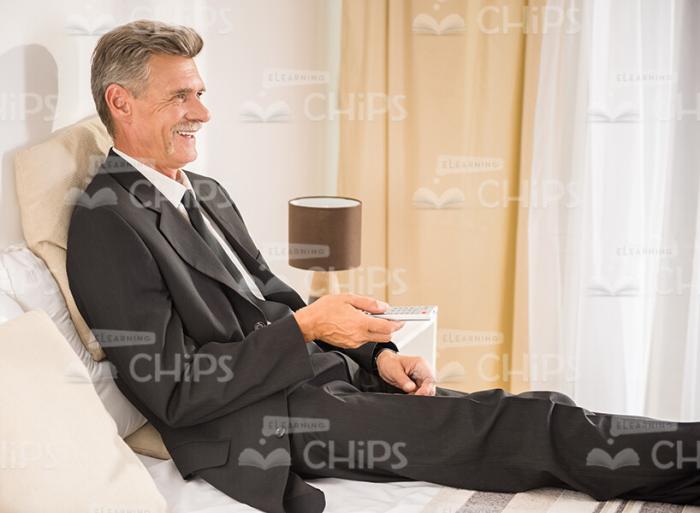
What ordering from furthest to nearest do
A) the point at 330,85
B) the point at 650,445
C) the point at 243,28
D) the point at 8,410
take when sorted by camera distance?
the point at 330,85 → the point at 243,28 → the point at 650,445 → the point at 8,410

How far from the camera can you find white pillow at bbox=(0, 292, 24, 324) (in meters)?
1.74

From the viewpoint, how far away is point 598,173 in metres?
3.27

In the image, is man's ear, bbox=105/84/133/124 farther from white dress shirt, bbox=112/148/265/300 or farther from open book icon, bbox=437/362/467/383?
open book icon, bbox=437/362/467/383

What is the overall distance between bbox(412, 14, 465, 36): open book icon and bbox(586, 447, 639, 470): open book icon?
2037 mm

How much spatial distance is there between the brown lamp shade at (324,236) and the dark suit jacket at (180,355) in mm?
1024

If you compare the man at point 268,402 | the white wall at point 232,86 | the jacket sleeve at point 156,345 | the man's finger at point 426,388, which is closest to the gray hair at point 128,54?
the man at point 268,402

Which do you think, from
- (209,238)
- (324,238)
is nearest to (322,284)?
(324,238)

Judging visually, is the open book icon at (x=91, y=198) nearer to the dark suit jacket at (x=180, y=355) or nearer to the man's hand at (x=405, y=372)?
the dark suit jacket at (x=180, y=355)

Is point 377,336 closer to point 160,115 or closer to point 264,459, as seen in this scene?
point 264,459

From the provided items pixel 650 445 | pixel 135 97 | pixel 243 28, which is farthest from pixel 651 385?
pixel 135 97

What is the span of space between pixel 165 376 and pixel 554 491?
836 mm

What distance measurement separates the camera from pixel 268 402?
1.94 m

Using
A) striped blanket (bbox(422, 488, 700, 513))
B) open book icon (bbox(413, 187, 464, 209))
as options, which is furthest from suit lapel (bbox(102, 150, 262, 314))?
open book icon (bbox(413, 187, 464, 209))

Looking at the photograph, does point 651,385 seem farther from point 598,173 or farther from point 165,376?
point 165,376
